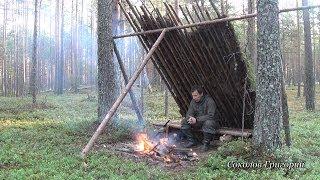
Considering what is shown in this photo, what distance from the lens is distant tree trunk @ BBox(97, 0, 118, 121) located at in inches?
472

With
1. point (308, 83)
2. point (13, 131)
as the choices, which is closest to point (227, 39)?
point (13, 131)

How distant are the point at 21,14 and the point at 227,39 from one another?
50883mm

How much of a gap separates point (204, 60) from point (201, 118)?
5.43 feet

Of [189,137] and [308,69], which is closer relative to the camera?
[189,137]

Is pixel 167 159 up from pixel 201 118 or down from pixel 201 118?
down

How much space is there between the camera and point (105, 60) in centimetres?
1211

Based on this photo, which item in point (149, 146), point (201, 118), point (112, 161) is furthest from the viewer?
point (201, 118)

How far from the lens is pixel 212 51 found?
1015 centimetres

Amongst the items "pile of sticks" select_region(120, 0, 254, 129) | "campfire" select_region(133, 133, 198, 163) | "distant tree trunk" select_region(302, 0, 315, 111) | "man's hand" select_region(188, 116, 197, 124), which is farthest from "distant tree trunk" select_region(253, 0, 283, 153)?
"distant tree trunk" select_region(302, 0, 315, 111)

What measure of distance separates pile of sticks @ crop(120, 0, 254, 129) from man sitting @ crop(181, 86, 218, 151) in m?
0.56

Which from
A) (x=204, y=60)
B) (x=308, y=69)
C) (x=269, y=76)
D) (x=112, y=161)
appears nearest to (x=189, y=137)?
(x=204, y=60)

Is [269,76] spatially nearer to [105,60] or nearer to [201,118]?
[201,118]

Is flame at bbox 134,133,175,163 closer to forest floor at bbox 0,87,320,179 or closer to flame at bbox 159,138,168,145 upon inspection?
flame at bbox 159,138,168,145

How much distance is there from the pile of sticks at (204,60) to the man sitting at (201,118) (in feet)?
1.85
